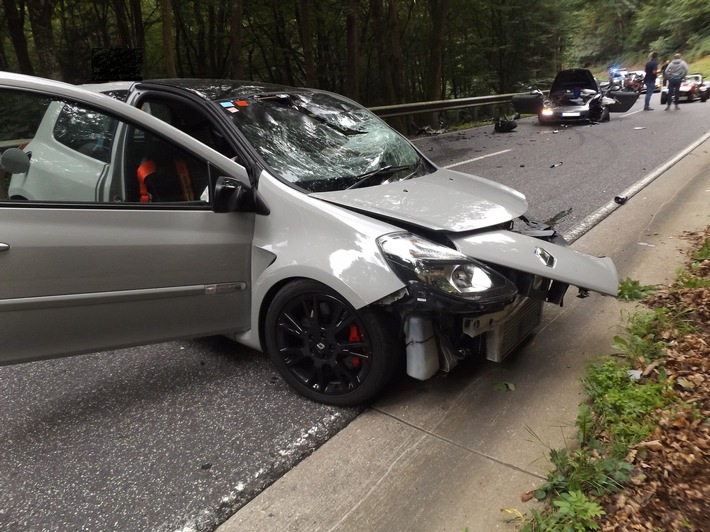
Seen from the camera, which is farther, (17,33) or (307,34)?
(17,33)

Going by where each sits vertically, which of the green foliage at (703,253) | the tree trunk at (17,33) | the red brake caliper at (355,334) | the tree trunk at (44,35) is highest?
the tree trunk at (17,33)

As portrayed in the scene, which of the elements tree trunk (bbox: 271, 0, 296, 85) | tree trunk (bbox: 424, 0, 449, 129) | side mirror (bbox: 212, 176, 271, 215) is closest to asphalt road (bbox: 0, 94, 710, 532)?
side mirror (bbox: 212, 176, 271, 215)

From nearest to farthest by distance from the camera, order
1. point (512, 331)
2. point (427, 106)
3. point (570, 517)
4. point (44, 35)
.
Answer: point (570, 517) < point (512, 331) < point (44, 35) < point (427, 106)

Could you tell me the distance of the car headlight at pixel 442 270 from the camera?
2.54 meters

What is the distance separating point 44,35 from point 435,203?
9.75 m

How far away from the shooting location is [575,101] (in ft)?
53.2

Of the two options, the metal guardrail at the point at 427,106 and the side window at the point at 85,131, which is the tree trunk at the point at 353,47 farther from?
the side window at the point at 85,131

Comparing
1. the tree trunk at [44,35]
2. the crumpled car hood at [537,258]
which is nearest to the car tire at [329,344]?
the crumpled car hood at [537,258]

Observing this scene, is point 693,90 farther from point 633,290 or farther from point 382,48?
point 633,290

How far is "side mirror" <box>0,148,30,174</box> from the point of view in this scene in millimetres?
2648

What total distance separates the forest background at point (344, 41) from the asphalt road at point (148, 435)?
44.1 ft

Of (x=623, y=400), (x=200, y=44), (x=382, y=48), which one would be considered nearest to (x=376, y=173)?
(x=623, y=400)

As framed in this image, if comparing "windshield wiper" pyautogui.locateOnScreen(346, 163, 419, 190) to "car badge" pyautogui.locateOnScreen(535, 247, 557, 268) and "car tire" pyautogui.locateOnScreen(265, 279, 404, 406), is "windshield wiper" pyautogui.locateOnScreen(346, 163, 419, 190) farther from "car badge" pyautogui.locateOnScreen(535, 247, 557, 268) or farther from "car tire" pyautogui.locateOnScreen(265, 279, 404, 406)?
"car badge" pyautogui.locateOnScreen(535, 247, 557, 268)

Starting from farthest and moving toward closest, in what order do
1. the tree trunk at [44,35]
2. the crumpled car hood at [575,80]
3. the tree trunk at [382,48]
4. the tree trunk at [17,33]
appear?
the tree trunk at [382,48]
the crumpled car hood at [575,80]
the tree trunk at [17,33]
the tree trunk at [44,35]
